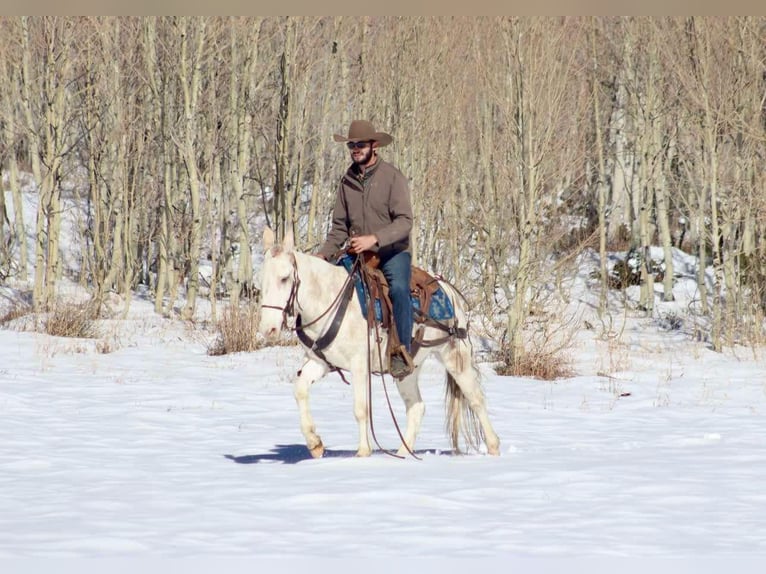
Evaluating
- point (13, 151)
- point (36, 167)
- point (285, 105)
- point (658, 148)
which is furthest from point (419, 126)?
point (13, 151)

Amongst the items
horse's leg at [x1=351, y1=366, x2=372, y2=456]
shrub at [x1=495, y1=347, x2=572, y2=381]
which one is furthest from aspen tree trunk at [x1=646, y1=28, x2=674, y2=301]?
horse's leg at [x1=351, y1=366, x2=372, y2=456]

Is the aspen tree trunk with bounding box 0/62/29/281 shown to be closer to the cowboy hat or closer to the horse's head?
the cowboy hat

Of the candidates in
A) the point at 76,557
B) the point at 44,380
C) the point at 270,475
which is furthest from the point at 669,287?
the point at 76,557

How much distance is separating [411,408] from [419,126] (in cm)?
1573

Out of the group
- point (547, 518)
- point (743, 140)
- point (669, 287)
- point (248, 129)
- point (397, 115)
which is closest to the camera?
point (547, 518)

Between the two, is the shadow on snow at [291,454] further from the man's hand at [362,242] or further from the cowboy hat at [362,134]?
the cowboy hat at [362,134]

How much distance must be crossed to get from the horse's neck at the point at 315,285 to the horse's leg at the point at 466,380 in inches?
47.1

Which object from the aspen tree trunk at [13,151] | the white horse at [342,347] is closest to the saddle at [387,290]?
the white horse at [342,347]

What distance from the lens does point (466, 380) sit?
377 inches

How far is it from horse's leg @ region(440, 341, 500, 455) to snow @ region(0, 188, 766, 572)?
0.25 m

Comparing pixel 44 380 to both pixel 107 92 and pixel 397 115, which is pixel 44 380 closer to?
pixel 397 115

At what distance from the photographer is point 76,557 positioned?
5.87 m

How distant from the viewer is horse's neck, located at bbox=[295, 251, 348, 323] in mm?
8547

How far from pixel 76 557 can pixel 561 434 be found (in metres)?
6.51
